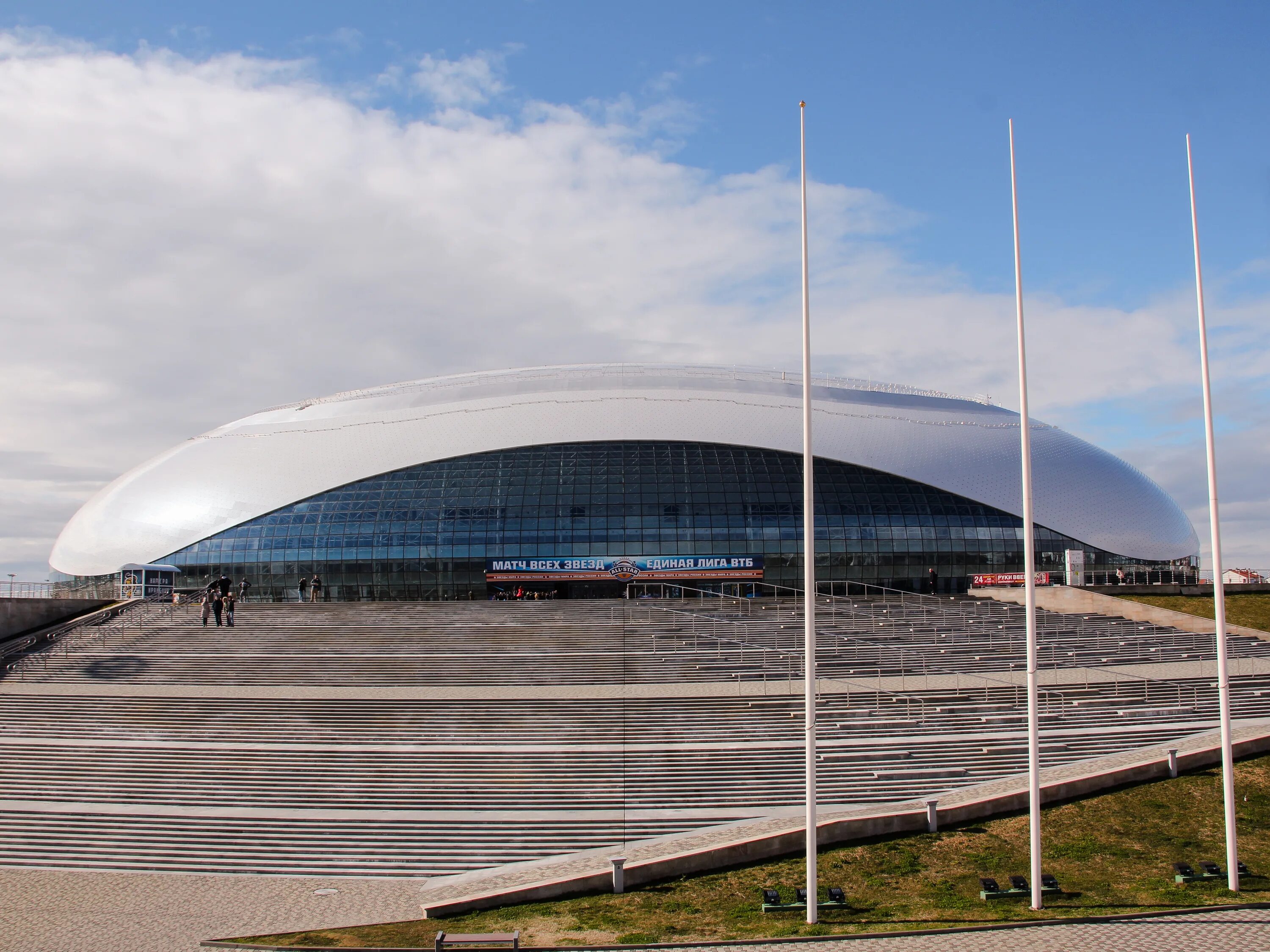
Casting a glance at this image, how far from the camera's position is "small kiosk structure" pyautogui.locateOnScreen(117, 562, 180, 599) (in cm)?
5072

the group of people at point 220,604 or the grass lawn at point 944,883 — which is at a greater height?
the group of people at point 220,604

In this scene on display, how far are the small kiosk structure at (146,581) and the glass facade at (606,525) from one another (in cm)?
122

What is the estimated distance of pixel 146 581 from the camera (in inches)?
2025

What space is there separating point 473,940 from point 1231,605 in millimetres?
34465

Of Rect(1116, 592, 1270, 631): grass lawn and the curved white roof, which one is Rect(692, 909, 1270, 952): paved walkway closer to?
Rect(1116, 592, 1270, 631): grass lawn

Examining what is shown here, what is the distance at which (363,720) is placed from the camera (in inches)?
1072

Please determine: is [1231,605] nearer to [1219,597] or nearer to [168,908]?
[1219,597]

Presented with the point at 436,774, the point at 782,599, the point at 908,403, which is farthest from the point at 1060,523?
the point at 436,774

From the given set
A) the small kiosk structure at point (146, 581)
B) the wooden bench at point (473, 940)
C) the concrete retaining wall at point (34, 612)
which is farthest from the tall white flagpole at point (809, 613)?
the small kiosk structure at point (146, 581)

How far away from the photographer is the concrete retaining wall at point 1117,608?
38281 mm

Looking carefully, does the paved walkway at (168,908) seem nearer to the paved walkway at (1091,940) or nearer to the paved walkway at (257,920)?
the paved walkway at (257,920)

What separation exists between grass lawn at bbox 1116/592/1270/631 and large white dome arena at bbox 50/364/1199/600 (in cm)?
1203

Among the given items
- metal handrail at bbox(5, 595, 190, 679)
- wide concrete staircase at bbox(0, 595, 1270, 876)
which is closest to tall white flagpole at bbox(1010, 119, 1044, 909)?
wide concrete staircase at bbox(0, 595, 1270, 876)

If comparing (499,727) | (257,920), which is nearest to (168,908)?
(257,920)
